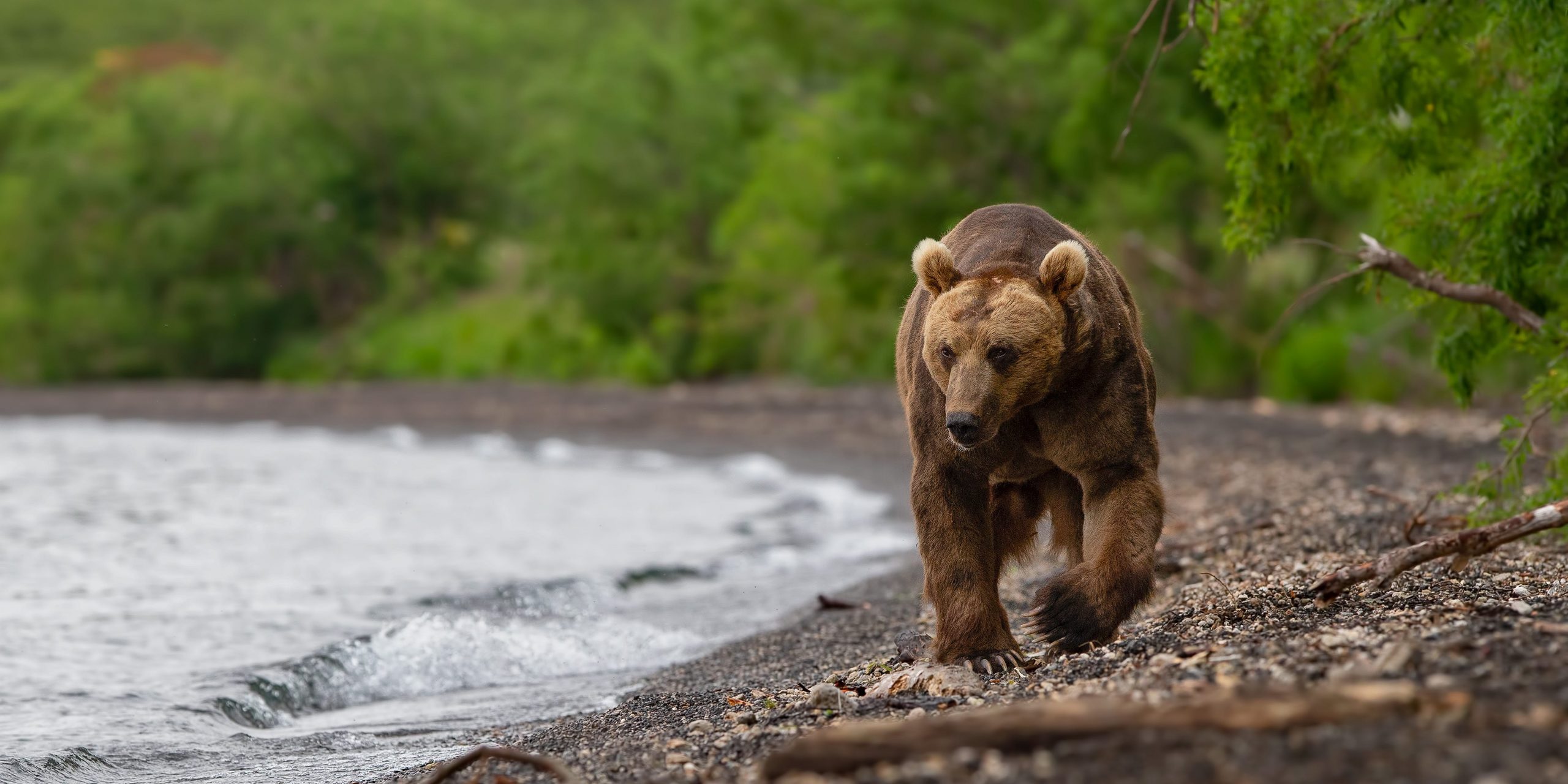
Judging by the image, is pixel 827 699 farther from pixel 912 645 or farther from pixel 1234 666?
pixel 912 645

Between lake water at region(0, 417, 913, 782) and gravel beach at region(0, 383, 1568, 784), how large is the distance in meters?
0.90

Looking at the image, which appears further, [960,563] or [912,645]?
[912,645]

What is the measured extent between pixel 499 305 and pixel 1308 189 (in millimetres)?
31821

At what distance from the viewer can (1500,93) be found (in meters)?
7.79

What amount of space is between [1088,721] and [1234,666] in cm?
110

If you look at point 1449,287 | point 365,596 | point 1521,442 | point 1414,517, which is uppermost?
point 1449,287

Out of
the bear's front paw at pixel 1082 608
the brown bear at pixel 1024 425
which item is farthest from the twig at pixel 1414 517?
the bear's front paw at pixel 1082 608

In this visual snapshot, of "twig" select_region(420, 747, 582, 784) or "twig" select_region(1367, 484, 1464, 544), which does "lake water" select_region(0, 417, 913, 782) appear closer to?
"twig" select_region(420, 747, 582, 784)

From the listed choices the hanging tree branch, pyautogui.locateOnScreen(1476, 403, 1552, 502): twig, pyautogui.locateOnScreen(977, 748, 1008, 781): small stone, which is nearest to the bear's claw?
pyautogui.locateOnScreen(977, 748, 1008, 781): small stone

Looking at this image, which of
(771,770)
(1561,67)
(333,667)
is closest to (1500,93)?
(1561,67)

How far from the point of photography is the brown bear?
5.43 metres

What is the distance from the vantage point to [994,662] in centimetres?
572

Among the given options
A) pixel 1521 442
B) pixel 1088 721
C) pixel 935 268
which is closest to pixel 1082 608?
pixel 935 268

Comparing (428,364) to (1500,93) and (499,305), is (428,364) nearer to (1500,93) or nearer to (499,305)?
(499,305)
